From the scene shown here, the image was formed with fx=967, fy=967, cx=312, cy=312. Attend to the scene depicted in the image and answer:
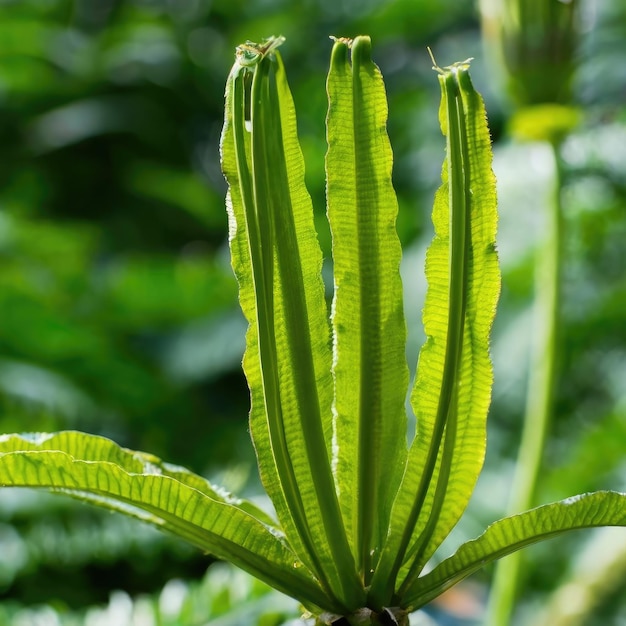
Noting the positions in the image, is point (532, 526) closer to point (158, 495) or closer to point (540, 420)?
point (158, 495)

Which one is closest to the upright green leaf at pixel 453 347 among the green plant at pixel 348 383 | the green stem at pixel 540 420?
the green plant at pixel 348 383

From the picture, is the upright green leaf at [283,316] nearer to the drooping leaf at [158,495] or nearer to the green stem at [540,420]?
the drooping leaf at [158,495]

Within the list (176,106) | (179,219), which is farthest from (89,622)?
(176,106)

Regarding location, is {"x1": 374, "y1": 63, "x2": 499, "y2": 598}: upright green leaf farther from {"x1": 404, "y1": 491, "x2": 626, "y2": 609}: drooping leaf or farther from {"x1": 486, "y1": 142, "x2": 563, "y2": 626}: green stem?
{"x1": 486, "y1": 142, "x2": 563, "y2": 626}: green stem

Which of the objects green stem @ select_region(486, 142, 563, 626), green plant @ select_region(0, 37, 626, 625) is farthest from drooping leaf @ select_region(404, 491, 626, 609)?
green stem @ select_region(486, 142, 563, 626)

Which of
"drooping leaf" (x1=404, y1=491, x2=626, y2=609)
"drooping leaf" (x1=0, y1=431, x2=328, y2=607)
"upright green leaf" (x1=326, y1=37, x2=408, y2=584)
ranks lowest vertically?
"drooping leaf" (x1=404, y1=491, x2=626, y2=609)

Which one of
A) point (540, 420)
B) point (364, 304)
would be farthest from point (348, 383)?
point (540, 420)

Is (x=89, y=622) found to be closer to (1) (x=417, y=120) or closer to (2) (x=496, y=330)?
(2) (x=496, y=330)
